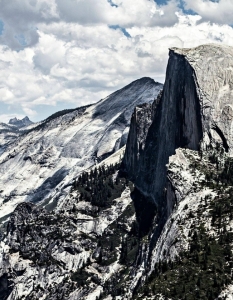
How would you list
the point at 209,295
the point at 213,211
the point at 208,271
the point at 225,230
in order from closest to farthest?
the point at 209,295, the point at 208,271, the point at 225,230, the point at 213,211

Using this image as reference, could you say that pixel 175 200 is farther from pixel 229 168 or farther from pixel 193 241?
pixel 193 241

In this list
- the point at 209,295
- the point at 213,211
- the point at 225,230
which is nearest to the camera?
the point at 209,295

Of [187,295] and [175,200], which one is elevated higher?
[175,200]

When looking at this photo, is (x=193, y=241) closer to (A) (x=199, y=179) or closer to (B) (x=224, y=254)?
(B) (x=224, y=254)

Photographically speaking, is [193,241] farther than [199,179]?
No

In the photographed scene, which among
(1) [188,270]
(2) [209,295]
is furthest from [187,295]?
(1) [188,270]

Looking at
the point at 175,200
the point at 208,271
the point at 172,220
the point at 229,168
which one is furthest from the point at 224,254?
the point at 229,168

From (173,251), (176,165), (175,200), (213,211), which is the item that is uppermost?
(176,165)

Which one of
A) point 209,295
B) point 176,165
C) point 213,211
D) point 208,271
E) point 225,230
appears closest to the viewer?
point 209,295

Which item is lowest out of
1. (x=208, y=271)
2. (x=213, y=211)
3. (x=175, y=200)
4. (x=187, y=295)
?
(x=187, y=295)
